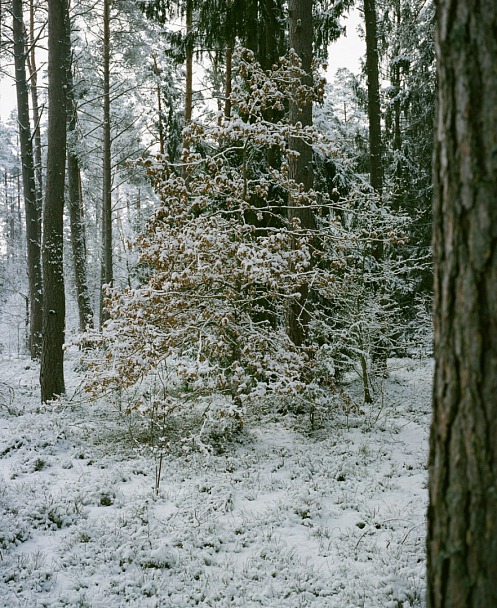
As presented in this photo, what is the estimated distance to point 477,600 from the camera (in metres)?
1.63

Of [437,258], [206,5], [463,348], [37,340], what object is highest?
[206,5]

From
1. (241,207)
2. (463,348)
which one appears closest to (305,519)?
(463,348)

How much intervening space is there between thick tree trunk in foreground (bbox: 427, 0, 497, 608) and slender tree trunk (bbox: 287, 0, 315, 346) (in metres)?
6.37

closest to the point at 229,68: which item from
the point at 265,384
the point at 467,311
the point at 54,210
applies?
the point at 54,210

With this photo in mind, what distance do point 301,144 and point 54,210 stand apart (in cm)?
509

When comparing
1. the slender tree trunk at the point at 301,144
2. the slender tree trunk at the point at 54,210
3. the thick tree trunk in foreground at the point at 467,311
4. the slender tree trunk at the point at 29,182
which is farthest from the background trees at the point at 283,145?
the thick tree trunk in foreground at the point at 467,311

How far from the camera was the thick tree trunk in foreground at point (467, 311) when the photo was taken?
1.62m

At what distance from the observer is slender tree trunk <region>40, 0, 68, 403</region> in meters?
8.69

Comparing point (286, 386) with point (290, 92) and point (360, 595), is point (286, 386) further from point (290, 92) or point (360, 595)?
point (290, 92)

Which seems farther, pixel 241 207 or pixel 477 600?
→ pixel 241 207

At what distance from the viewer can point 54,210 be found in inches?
347

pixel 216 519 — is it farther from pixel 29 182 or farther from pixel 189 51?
pixel 29 182

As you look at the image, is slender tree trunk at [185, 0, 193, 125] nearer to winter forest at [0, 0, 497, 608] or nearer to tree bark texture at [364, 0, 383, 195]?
winter forest at [0, 0, 497, 608]

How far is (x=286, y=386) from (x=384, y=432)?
2.46 meters
